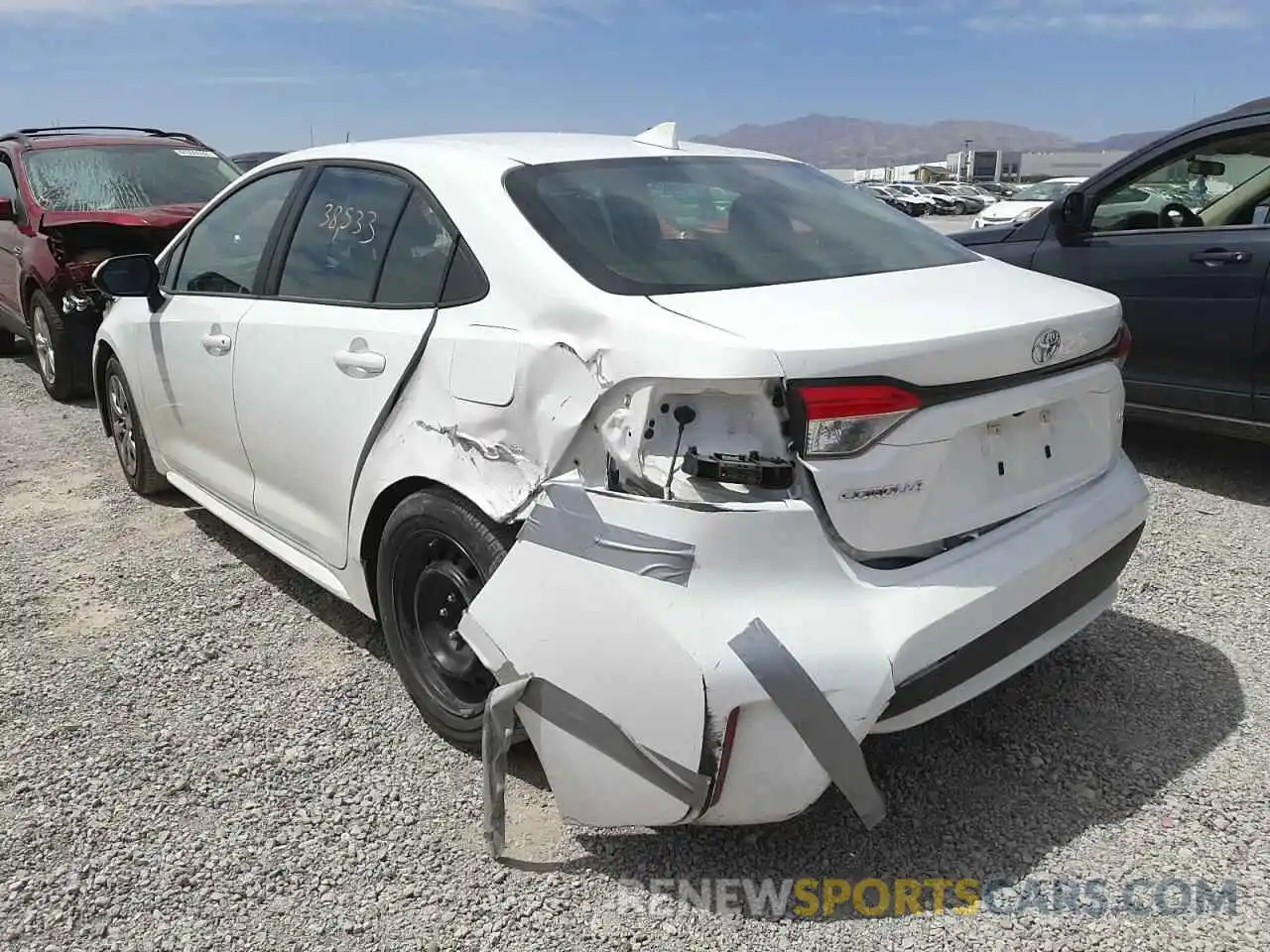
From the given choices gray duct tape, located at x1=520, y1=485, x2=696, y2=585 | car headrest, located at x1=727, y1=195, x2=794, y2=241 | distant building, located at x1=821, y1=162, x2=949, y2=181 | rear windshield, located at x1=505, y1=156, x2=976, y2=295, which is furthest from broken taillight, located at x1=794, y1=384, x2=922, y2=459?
distant building, located at x1=821, y1=162, x2=949, y2=181

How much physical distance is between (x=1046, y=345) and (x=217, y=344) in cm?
265

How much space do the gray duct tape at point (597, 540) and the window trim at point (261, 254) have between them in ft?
5.58

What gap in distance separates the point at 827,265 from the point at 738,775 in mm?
1295

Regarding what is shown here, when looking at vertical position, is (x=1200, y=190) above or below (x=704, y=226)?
below

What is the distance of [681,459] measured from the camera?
2074 mm

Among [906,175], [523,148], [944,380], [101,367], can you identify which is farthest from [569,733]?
[906,175]

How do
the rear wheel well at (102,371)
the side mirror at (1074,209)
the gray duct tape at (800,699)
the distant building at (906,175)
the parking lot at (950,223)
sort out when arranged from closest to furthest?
the gray duct tape at (800,699)
the rear wheel well at (102,371)
the side mirror at (1074,209)
the parking lot at (950,223)
the distant building at (906,175)

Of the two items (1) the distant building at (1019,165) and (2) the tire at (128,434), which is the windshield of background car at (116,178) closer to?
(2) the tire at (128,434)

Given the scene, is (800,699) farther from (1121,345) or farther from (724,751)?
(1121,345)

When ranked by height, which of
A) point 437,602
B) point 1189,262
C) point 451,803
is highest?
point 1189,262

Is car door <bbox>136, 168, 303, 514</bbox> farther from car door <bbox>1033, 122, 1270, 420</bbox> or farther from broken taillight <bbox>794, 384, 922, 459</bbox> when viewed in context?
car door <bbox>1033, 122, 1270, 420</bbox>

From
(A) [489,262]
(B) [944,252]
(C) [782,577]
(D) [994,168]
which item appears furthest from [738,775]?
(D) [994,168]

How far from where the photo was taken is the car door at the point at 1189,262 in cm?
457

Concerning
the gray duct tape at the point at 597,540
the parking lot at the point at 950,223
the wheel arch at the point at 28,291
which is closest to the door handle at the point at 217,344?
the gray duct tape at the point at 597,540
